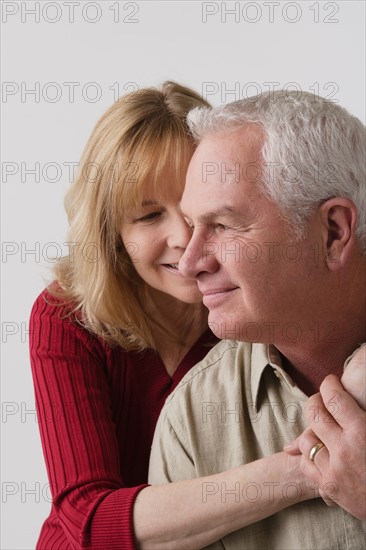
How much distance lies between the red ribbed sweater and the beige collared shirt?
142 millimetres

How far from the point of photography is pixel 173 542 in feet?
5.73

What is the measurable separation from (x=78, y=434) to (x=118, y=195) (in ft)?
1.64

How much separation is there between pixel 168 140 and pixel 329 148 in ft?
1.59

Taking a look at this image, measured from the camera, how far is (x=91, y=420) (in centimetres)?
198

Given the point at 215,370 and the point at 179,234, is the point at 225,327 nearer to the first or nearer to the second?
the point at 215,370

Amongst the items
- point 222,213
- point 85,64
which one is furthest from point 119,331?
point 85,64

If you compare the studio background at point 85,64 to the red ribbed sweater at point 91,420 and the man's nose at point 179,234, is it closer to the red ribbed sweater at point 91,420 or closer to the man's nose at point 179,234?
the red ribbed sweater at point 91,420

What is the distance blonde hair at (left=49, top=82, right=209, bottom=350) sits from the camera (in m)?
1.98

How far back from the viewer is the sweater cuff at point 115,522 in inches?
70.4

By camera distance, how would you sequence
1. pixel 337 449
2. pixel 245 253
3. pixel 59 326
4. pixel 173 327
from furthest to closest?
pixel 173 327 < pixel 59 326 < pixel 245 253 < pixel 337 449

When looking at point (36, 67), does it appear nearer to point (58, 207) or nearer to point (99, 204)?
point (58, 207)

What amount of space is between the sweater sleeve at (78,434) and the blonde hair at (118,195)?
0.22ft

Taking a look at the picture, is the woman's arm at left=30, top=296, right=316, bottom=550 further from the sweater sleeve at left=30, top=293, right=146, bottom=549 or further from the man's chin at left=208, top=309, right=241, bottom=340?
the man's chin at left=208, top=309, right=241, bottom=340

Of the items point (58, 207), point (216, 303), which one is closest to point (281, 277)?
point (216, 303)
